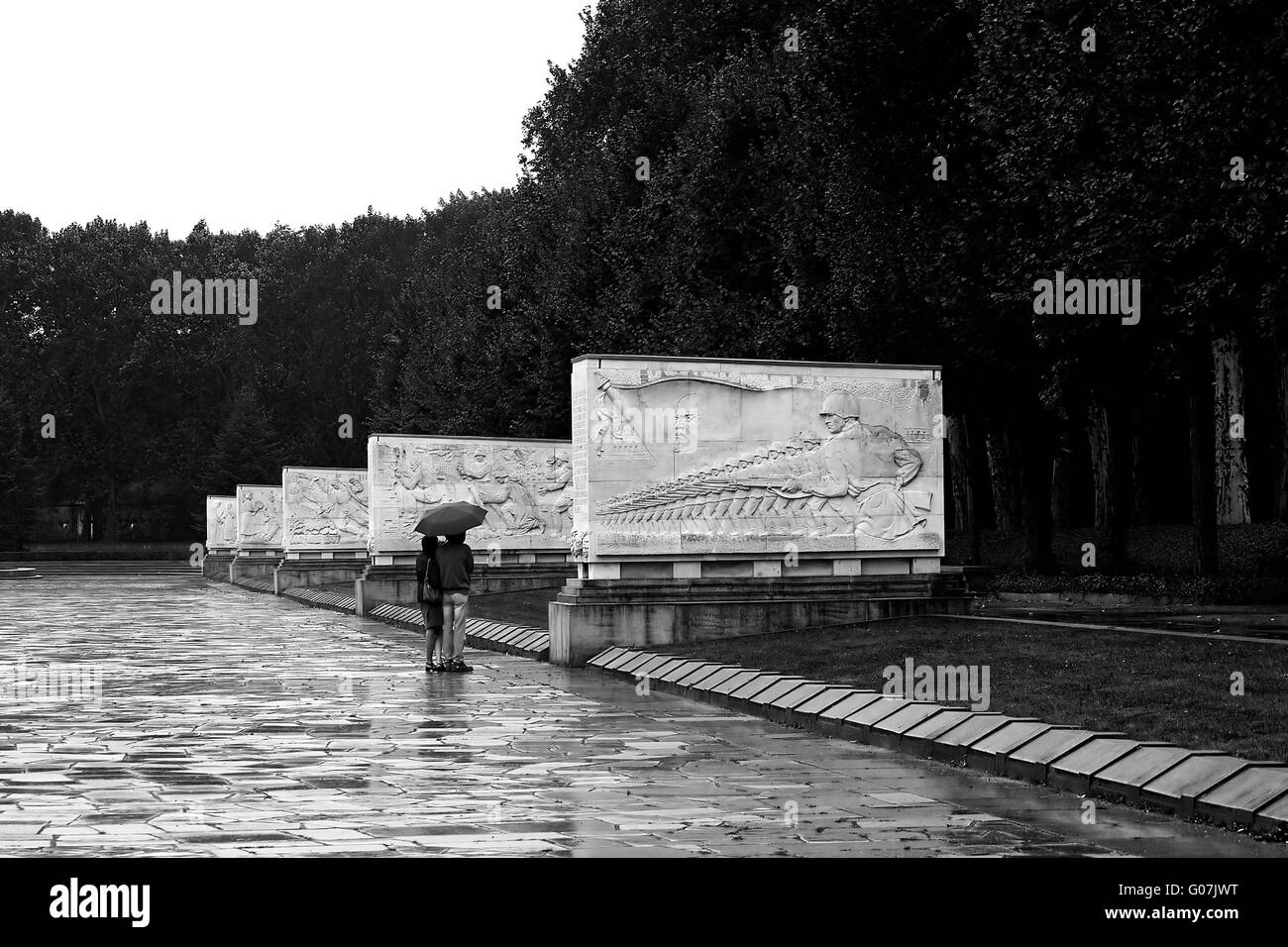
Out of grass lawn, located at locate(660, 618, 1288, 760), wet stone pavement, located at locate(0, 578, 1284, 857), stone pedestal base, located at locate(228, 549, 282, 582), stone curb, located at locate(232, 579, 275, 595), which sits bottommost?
stone curb, located at locate(232, 579, 275, 595)

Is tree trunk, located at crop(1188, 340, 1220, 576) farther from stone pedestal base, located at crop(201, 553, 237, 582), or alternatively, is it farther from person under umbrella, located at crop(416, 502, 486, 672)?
stone pedestal base, located at crop(201, 553, 237, 582)

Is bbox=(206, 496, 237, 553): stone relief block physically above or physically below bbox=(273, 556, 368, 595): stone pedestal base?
above

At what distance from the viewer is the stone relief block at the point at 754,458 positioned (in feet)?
76.8

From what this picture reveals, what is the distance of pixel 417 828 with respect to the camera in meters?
9.91

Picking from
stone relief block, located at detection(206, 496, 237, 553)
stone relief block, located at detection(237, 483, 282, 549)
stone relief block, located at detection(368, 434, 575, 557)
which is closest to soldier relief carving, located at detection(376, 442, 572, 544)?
stone relief block, located at detection(368, 434, 575, 557)

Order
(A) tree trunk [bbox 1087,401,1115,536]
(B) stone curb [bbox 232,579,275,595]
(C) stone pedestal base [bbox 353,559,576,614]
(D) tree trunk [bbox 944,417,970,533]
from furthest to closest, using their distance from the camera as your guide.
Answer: (B) stone curb [bbox 232,579,275,595], (D) tree trunk [bbox 944,417,970,533], (C) stone pedestal base [bbox 353,559,576,614], (A) tree trunk [bbox 1087,401,1115,536]

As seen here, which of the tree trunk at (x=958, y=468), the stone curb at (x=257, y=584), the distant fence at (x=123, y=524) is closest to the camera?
the tree trunk at (x=958, y=468)

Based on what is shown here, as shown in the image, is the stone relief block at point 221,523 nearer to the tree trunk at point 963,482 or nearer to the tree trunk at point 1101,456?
the tree trunk at point 963,482

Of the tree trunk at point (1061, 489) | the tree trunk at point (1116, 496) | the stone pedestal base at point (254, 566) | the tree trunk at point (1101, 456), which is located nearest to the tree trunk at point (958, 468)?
the tree trunk at point (1061, 489)

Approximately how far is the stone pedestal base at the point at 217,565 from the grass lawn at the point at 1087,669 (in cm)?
4844

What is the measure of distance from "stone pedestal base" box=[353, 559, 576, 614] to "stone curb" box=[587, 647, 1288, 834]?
21337 mm

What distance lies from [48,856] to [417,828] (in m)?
2.05

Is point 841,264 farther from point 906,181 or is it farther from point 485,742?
point 485,742

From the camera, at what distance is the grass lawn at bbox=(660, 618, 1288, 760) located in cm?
1228
